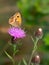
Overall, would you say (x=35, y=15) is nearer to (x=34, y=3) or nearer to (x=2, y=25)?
(x=34, y=3)

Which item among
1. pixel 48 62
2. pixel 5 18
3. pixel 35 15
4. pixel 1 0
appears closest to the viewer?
pixel 48 62

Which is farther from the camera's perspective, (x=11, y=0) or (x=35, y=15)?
(x=11, y=0)

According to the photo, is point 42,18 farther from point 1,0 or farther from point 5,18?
point 1,0

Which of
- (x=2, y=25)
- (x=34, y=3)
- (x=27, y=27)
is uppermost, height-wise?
(x=34, y=3)

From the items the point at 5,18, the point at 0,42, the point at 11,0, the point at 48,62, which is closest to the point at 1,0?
the point at 11,0

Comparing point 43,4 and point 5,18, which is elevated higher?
point 43,4

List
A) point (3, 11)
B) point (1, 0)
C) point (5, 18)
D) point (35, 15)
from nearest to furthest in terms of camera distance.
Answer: point (35, 15), point (5, 18), point (3, 11), point (1, 0)

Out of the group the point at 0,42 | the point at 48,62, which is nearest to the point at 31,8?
the point at 0,42

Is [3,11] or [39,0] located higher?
[39,0]

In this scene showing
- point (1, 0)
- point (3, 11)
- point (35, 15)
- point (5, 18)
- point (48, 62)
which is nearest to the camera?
point (48, 62)
